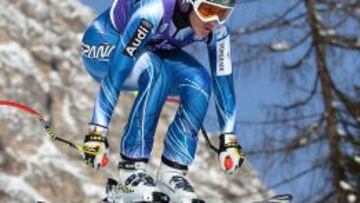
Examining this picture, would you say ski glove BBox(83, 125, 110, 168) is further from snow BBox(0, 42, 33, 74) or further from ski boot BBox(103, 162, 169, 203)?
snow BBox(0, 42, 33, 74)

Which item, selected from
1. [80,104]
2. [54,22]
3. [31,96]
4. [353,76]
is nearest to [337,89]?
[353,76]

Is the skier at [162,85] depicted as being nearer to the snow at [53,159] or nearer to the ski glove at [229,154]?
the ski glove at [229,154]

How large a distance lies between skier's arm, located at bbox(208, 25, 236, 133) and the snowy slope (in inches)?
3979

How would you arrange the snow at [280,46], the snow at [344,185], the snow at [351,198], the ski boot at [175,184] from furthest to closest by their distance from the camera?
the snow at [280,46] < the snow at [344,185] < the snow at [351,198] < the ski boot at [175,184]

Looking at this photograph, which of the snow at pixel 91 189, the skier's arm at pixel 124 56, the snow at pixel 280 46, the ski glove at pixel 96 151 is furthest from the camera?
the snow at pixel 91 189

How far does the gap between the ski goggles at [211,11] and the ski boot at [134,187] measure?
985 millimetres

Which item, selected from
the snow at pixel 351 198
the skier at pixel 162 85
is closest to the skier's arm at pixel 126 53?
the skier at pixel 162 85

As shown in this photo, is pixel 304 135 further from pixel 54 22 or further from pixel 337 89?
pixel 54 22

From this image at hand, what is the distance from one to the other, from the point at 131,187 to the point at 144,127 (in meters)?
0.38

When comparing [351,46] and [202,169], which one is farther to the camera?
[202,169]

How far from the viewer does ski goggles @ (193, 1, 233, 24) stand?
20.9 ft

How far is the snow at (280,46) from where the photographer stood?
15978 millimetres

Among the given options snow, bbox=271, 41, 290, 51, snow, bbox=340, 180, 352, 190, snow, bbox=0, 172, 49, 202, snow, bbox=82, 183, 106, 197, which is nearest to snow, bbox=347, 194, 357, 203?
snow, bbox=340, 180, 352, 190

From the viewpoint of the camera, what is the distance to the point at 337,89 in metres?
16.0
